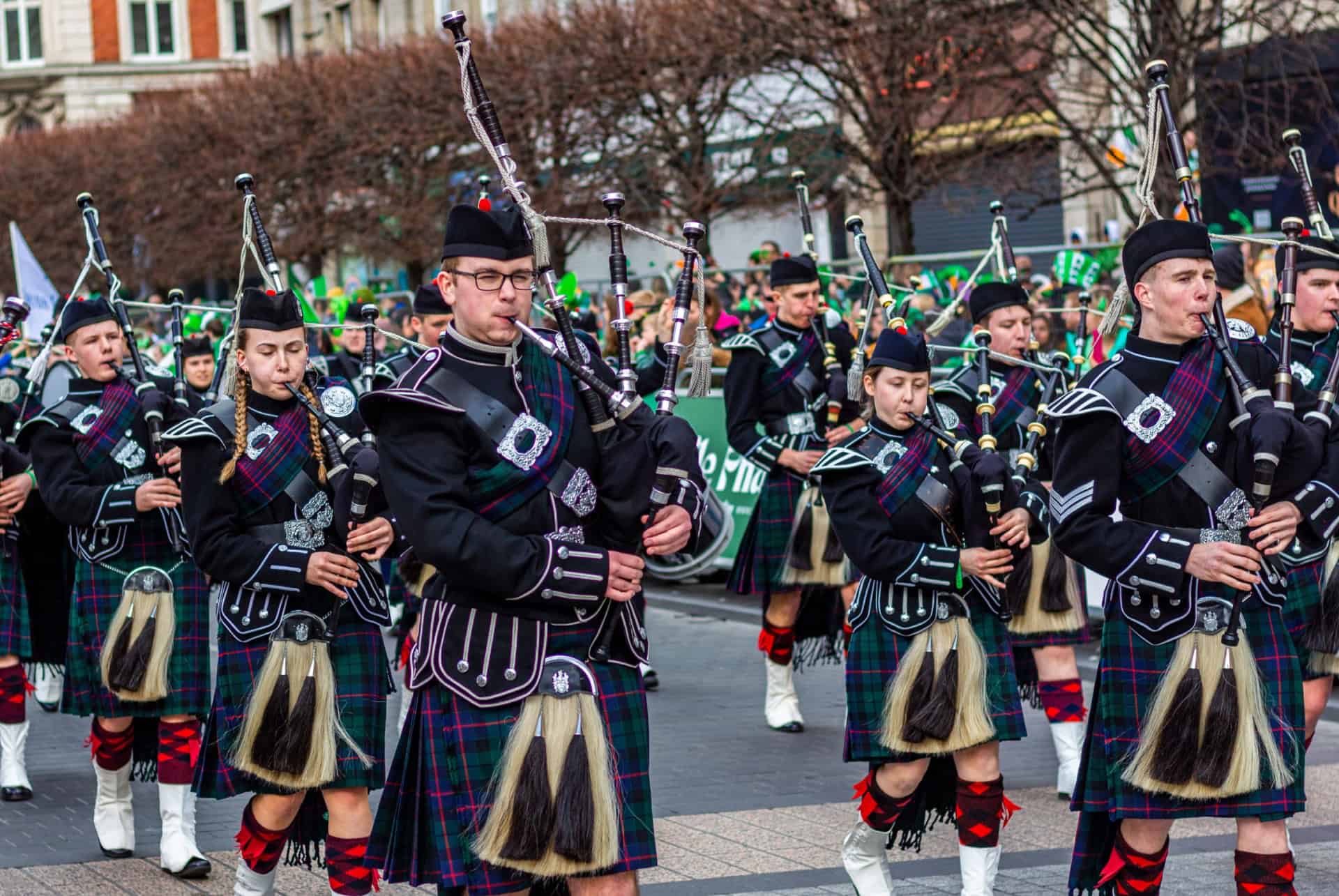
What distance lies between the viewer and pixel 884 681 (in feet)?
20.2

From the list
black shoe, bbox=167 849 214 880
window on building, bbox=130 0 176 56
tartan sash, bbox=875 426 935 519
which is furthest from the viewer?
window on building, bbox=130 0 176 56

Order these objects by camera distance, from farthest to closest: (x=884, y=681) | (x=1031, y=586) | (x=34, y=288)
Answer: (x=34, y=288) < (x=1031, y=586) < (x=884, y=681)

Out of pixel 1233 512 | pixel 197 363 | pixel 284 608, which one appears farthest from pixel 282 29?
pixel 1233 512

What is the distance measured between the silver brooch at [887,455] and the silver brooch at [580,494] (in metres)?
1.80

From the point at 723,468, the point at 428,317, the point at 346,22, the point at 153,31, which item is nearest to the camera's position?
the point at 428,317

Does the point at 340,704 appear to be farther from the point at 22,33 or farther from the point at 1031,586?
the point at 22,33

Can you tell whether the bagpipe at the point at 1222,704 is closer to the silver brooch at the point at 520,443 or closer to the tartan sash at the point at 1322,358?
the silver brooch at the point at 520,443

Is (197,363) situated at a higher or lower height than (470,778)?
higher

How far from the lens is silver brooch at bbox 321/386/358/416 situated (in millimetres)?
6008

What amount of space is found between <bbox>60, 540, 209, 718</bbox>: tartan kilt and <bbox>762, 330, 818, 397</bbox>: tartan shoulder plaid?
9.69ft

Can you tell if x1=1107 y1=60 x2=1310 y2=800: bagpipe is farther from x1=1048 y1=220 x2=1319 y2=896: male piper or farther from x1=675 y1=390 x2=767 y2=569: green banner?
x1=675 y1=390 x2=767 y2=569: green banner

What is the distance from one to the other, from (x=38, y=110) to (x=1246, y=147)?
49633mm

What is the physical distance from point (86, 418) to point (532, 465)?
3267 mm

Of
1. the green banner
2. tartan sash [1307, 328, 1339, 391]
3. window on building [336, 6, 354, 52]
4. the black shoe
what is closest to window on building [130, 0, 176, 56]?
window on building [336, 6, 354, 52]
